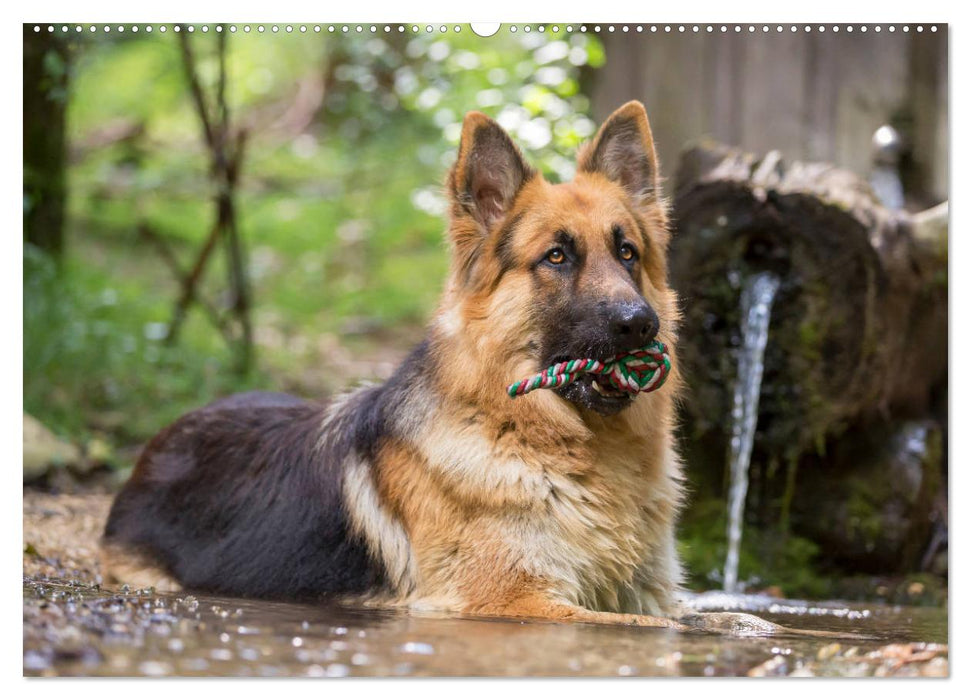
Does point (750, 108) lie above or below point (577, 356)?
above

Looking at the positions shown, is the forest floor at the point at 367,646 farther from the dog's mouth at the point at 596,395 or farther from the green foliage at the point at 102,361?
the green foliage at the point at 102,361

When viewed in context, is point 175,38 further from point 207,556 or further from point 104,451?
point 207,556

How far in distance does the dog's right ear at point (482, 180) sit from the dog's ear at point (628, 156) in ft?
1.35

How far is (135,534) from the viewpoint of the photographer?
538cm

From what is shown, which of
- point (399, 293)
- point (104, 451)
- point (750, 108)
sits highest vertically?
point (750, 108)

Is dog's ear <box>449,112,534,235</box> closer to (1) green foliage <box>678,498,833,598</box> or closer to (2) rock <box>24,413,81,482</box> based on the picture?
(1) green foliage <box>678,498,833,598</box>

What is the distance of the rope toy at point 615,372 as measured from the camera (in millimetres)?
4371

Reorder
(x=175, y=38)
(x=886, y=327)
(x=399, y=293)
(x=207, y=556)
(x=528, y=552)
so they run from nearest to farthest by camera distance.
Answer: (x=528, y=552)
(x=207, y=556)
(x=886, y=327)
(x=175, y=38)
(x=399, y=293)

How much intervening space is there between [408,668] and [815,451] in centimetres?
396

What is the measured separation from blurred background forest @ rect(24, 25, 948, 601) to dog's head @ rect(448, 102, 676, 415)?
31.0 inches

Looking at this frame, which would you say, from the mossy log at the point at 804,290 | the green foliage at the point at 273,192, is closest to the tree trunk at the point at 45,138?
the green foliage at the point at 273,192

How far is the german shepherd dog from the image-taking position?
4395mm

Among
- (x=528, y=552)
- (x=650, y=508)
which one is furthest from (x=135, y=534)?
(x=650, y=508)

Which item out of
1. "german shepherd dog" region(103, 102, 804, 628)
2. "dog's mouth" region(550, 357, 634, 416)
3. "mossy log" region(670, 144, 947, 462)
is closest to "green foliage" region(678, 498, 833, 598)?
"mossy log" region(670, 144, 947, 462)
